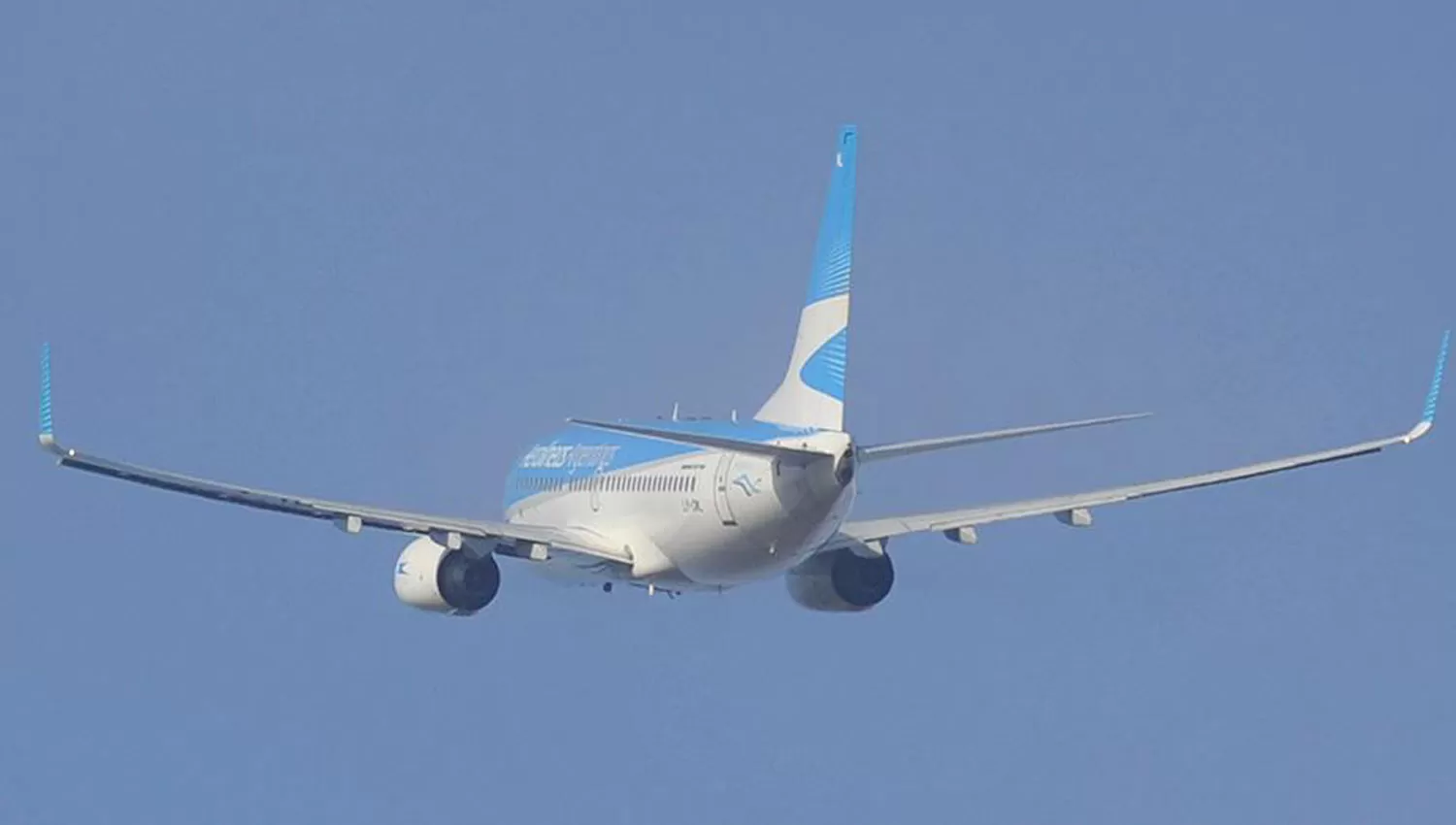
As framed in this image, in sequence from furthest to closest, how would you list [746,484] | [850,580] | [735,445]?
[850,580] → [746,484] → [735,445]

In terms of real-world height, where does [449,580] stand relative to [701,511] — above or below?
below

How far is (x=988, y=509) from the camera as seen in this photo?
278 feet

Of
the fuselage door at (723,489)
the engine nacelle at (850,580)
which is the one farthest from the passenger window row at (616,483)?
the engine nacelle at (850,580)

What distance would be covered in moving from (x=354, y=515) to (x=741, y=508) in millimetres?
8985

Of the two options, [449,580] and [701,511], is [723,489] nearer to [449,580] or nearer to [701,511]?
[701,511]

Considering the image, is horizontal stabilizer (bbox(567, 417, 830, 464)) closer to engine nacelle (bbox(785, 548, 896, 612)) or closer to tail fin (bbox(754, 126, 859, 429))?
tail fin (bbox(754, 126, 859, 429))

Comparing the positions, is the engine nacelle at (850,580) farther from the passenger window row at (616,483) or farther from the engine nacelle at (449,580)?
the engine nacelle at (449,580)

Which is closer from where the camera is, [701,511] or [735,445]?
[735,445]

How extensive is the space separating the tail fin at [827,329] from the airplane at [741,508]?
0.05 meters

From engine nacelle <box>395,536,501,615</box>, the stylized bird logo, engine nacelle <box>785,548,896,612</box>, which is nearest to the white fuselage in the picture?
the stylized bird logo

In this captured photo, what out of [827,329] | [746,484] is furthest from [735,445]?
[827,329]

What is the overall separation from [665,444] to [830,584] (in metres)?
5.65

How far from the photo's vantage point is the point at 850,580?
84.8 metres

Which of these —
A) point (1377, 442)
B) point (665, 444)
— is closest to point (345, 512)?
point (665, 444)
